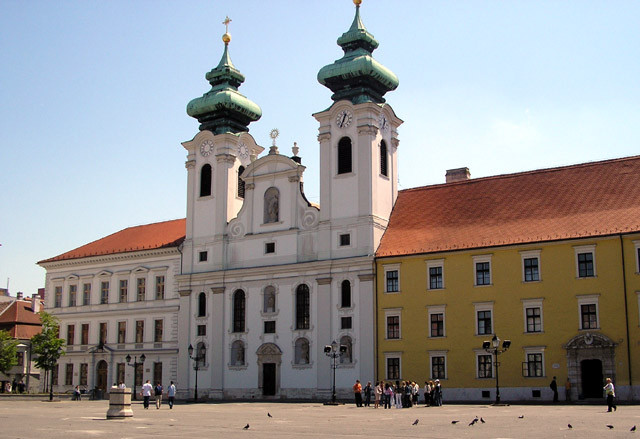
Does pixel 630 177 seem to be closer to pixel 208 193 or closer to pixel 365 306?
pixel 365 306

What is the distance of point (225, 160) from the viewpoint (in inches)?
2071

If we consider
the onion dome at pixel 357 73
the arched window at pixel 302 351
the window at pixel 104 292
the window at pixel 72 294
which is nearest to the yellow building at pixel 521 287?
the arched window at pixel 302 351

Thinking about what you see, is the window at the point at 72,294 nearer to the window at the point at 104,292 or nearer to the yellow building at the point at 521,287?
the window at the point at 104,292

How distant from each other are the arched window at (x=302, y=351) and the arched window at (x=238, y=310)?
13.8 feet

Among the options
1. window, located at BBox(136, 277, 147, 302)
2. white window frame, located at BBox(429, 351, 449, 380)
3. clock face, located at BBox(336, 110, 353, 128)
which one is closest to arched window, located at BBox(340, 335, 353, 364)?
white window frame, located at BBox(429, 351, 449, 380)

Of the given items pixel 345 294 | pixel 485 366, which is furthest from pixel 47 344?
pixel 485 366

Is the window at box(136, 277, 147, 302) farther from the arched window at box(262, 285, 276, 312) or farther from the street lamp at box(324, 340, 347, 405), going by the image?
the street lamp at box(324, 340, 347, 405)

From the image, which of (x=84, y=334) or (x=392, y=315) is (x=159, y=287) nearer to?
(x=84, y=334)

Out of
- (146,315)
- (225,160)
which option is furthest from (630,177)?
(146,315)

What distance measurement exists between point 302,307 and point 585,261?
16383 mm

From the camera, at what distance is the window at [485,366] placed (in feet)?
135

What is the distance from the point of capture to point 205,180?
176 ft

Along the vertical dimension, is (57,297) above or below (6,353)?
above

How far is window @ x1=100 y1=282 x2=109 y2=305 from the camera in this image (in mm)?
57750
